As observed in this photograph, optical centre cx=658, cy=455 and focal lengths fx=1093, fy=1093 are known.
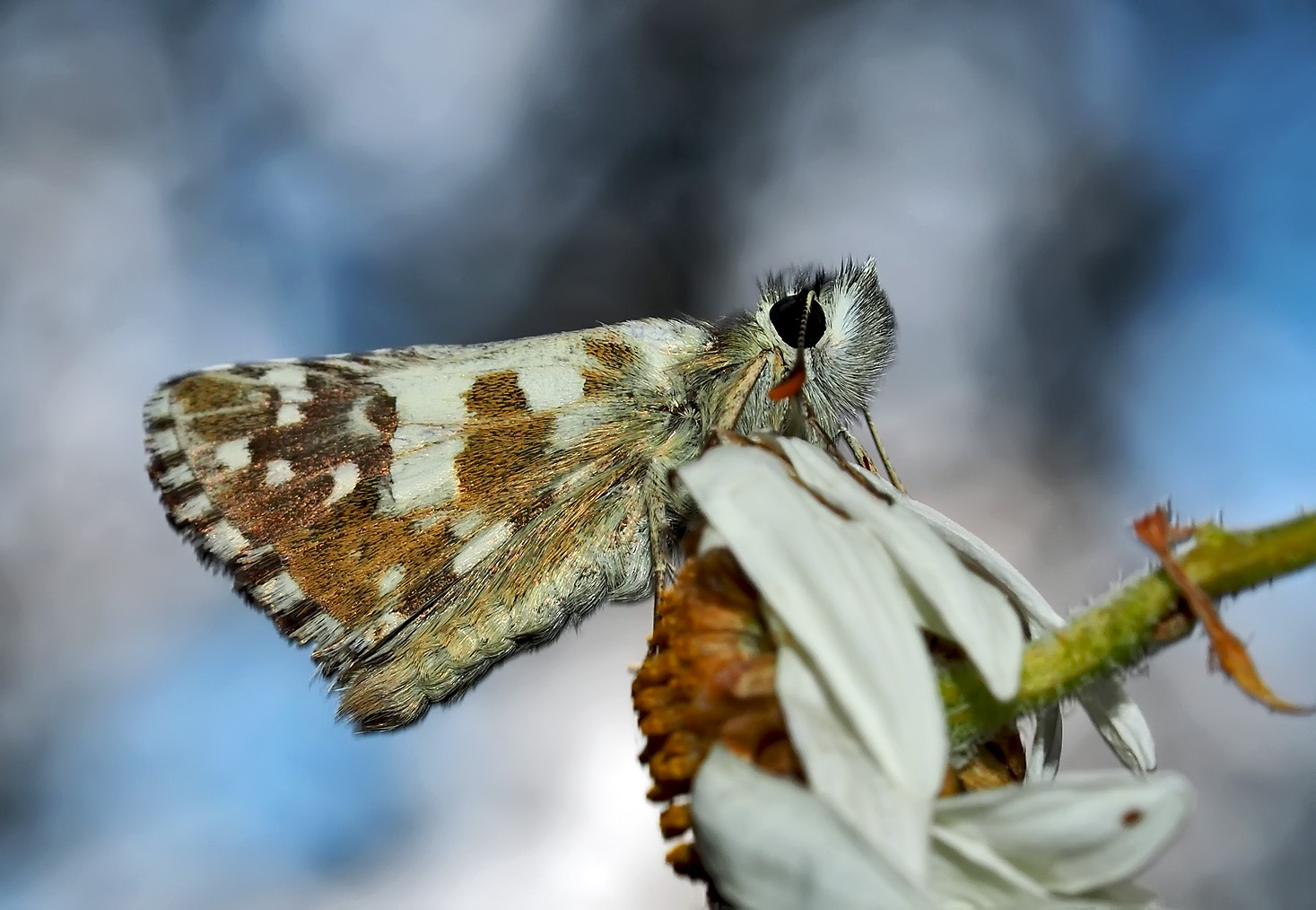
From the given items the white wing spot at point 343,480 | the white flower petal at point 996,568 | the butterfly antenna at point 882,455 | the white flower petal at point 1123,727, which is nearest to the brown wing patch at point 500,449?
the white wing spot at point 343,480

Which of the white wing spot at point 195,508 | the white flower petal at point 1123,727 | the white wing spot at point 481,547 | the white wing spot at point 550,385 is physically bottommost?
the white flower petal at point 1123,727

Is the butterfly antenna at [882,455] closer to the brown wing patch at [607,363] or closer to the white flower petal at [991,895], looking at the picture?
the brown wing patch at [607,363]

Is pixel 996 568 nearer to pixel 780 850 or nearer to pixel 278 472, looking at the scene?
pixel 780 850

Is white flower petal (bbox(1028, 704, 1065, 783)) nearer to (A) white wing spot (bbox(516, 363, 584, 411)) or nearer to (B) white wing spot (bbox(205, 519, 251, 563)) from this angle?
(A) white wing spot (bbox(516, 363, 584, 411))

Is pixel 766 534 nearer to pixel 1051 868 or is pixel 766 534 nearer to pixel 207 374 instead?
pixel 1051 868

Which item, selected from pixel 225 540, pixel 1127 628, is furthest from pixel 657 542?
pixel 1127 628

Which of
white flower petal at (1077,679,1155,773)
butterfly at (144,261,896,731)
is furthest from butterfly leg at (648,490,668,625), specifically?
white flower petal at (1077,679,1155,773)
